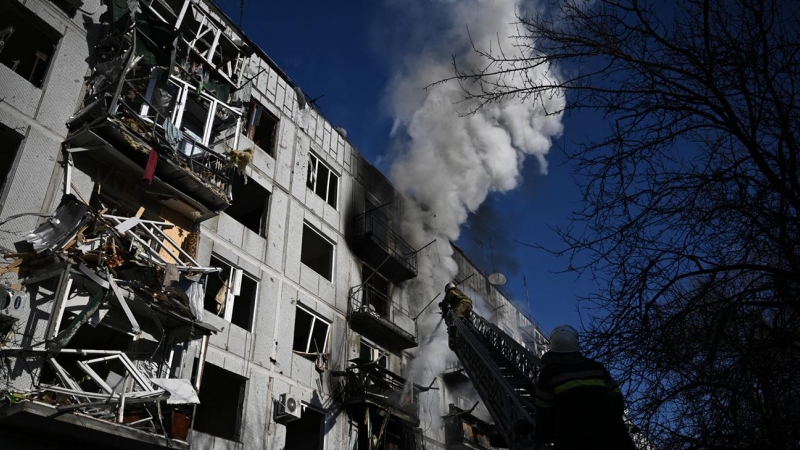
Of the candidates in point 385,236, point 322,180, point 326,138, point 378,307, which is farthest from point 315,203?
point 378,307

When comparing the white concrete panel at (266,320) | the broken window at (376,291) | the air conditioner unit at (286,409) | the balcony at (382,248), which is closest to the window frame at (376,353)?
the broken window at (376,291)

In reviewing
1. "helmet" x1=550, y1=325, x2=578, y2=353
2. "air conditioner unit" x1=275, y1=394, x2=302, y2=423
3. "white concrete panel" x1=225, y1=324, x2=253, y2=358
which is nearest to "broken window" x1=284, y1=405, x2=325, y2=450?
"air conditioner unit" x1=275, y1=394, x2=302, y2=423

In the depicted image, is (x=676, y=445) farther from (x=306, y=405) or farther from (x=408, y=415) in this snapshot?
(x=408, y=415)

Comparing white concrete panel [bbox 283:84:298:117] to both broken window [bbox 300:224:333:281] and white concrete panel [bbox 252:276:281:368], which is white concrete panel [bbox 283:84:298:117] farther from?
white concrete panel [bbox 252:276:281:368]

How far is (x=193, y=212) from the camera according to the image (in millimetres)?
13812

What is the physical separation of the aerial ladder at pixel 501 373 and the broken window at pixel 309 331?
189 inches

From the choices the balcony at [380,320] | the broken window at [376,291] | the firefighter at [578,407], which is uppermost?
the broken window at [376,291]

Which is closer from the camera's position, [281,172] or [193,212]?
[193,212]

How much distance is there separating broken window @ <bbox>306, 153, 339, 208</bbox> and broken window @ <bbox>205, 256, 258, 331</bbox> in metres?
5.08

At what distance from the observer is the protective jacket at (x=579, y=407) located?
13.8ft

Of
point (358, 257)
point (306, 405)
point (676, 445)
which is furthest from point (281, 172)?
point (676, 445)

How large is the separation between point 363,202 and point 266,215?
19.8 ft

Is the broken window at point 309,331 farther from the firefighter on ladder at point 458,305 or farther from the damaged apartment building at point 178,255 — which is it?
the firefighter on ladder at point 458,305

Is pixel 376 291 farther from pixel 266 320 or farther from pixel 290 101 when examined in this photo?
pixel 290 101
